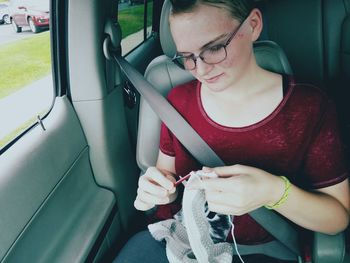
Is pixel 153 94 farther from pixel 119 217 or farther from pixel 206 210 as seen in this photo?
pixel 119 217

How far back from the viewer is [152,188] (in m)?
1.04

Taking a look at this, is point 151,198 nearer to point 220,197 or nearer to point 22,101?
point 220,197

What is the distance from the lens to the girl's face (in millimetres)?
990

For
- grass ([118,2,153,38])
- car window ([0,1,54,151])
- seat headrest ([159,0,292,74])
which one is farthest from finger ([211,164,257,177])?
grass ([118,2,153,38])

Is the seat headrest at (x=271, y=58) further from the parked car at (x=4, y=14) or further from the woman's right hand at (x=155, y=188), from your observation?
the parked car at (x=4, y=14)

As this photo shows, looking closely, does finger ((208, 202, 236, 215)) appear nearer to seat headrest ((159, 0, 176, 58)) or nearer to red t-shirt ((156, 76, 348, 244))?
red t-shirt ((156, 76, 348, 244))

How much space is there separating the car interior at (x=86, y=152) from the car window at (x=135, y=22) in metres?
0.58

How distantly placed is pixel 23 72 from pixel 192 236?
0.96m

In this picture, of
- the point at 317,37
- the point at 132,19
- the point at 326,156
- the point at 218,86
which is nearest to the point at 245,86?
the point at 218,86

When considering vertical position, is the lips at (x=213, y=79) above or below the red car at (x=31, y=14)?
below

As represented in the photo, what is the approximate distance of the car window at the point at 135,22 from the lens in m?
2.29

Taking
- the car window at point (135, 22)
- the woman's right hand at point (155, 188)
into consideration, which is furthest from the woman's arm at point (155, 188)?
the car window at point (135, 22)

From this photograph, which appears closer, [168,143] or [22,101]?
[168,143]

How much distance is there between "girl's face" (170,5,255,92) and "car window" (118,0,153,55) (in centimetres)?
119
